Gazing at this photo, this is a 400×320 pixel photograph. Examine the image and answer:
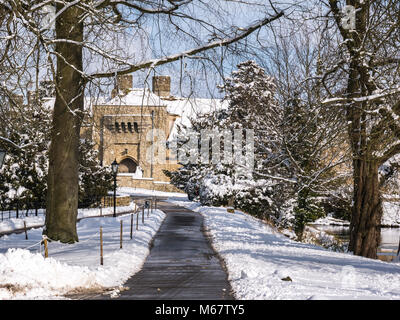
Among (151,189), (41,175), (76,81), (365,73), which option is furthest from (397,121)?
(151,189)

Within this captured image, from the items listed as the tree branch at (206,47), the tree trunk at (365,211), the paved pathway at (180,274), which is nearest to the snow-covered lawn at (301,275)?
the paved pathway at (180,274)

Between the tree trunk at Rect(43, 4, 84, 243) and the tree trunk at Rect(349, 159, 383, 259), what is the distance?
26.8 feet

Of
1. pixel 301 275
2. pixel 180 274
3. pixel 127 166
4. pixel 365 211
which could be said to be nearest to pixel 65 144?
pixel 180 274

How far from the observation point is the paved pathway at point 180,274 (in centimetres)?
815

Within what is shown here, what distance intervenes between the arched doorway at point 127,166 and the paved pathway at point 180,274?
175 ft

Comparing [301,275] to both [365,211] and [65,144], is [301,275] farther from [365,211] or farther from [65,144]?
[65,144]

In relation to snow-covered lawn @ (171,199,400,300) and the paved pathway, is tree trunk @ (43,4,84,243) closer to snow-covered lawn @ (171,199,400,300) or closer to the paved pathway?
the paved pathway

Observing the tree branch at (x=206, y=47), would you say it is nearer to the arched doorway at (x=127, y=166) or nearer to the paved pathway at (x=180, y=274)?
the paved pathway at (x=180, y=274)

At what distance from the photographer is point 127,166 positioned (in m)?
70.4

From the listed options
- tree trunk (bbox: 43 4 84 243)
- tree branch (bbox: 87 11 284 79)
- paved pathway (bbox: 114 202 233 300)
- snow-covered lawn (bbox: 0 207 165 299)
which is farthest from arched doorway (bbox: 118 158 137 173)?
tree branch (bbox: 87 11 284 79)

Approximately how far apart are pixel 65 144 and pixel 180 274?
5439mm

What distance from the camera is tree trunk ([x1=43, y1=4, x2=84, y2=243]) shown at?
13320mm

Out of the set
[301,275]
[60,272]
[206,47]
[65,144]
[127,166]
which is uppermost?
[206,47]
